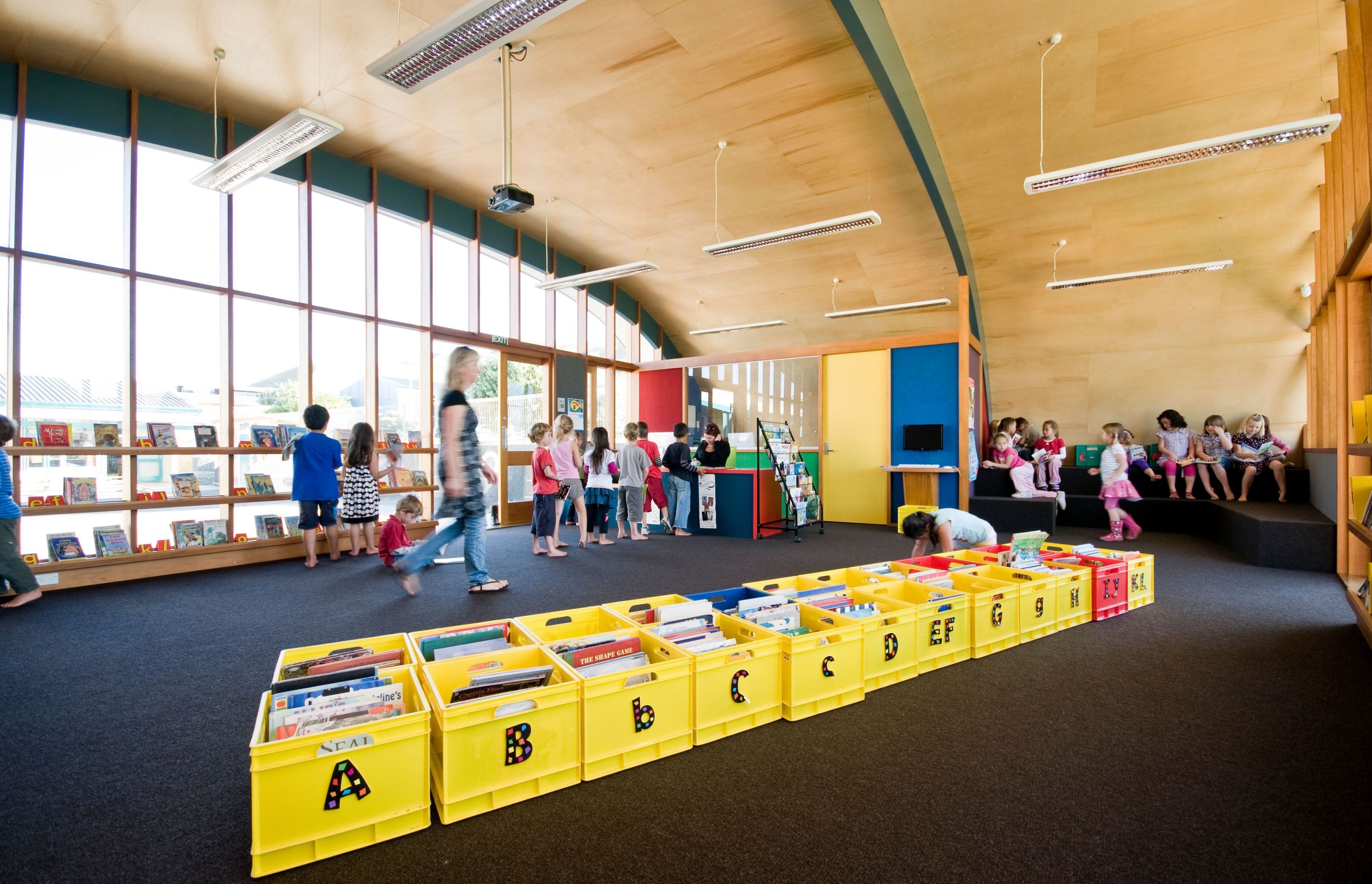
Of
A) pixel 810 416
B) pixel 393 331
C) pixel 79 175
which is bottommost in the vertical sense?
pixel 810 416

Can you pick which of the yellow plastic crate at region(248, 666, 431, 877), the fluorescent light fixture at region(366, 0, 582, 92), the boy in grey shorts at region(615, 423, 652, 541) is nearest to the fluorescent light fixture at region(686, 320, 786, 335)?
the boy in grey shorts at region(615, 423, 652, 541)

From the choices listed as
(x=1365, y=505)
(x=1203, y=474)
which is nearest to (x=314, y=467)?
(x=1365, y=505)

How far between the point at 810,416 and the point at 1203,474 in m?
5.25

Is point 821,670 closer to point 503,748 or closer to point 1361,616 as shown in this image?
point 503,748

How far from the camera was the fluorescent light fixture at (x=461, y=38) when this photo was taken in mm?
3453

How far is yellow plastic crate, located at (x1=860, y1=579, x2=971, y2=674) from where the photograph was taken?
2.69 metres

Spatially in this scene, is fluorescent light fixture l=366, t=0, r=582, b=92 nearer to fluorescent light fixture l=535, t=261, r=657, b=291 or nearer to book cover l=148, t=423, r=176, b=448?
fluorescent light fixture l=535, t=261, r=657, b=291

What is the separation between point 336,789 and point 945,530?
3.86 m

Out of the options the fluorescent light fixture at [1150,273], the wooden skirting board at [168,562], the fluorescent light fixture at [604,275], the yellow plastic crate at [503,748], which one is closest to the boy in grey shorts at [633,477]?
the fluorescent light fixture at [604,275]

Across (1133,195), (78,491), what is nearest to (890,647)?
(78,491)

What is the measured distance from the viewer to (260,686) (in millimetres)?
2615

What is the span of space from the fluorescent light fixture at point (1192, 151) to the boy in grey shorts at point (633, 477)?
181 inches

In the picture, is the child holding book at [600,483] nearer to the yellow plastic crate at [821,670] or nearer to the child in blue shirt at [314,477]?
the child in blue shirt at [314,477]

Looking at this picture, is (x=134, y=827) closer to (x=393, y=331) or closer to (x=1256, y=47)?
(x=393, y=331)
